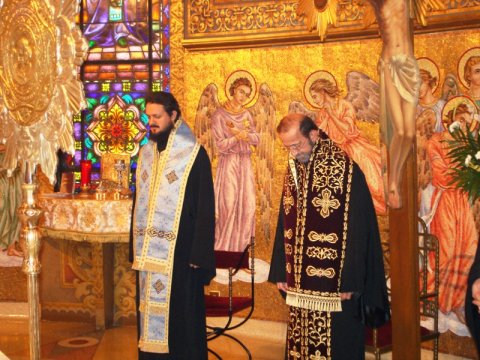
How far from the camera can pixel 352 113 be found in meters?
6.79

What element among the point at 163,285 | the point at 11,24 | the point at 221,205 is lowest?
the point at 163,285

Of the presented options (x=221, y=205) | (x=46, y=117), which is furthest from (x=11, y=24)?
(x=221, y=205)

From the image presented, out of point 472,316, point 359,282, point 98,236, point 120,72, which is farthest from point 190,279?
point 120,72

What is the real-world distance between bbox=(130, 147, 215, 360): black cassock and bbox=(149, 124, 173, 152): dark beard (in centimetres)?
26

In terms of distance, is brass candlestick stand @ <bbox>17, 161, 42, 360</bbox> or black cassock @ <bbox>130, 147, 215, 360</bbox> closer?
brass candlestick stand @ <bbox>17, 161, 42, 360</bbox>

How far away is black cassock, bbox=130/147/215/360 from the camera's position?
16.6ft

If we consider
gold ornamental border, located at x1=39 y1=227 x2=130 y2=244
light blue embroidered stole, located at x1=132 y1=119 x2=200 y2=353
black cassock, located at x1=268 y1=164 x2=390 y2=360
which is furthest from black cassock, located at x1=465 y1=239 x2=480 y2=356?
gold ornamental border, located at x1=39 y1=227 x2=130 y2=244

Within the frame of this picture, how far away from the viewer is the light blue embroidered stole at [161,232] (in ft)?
16.9

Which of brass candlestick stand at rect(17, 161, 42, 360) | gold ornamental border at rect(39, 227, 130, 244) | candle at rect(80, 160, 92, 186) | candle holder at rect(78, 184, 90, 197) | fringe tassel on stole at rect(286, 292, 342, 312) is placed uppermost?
candle at rect(80, 160, 92, 186)

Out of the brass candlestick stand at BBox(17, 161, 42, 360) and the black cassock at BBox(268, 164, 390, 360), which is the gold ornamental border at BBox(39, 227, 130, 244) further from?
the brass candlestick stand at BBox(17, 161, 42, 360)

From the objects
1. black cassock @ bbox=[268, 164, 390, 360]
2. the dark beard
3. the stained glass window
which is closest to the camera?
black cassock @ bbox=[268, 164, 390, 360]

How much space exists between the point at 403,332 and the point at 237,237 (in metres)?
2.80

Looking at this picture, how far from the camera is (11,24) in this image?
9.95 ft

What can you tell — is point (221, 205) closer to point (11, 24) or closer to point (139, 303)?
point (139, 303)
